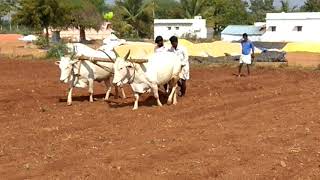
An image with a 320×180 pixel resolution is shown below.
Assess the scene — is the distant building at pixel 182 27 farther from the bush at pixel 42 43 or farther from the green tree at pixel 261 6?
the green tree at pixel 261 6

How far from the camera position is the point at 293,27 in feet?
176

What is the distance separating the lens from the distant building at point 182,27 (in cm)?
6303

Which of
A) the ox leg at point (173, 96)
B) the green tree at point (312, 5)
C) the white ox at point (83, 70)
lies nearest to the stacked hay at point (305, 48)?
the ox leg at point (173, 96)

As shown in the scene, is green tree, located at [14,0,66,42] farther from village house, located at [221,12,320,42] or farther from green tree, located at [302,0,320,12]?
green tree, located at [302,0,320,12]

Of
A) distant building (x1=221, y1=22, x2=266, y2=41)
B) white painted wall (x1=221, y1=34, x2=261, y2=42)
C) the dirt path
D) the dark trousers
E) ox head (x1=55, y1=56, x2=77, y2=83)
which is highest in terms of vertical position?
ox head (x1=55, y1=56, x2=77, y2=83)

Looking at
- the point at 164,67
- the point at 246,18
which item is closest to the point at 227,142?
the point at 164,67

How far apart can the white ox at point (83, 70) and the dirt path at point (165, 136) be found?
1.83 feet

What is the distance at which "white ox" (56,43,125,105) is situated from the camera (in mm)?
13789

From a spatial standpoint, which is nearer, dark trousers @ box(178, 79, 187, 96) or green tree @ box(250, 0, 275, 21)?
dark trousers @ box(178, 79, 187, 96)

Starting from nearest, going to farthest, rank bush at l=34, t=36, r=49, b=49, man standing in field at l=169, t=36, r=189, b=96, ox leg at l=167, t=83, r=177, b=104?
ox leg at l=167, t=83, r=177, b=104 → man standing in field at l=169, t=36, r=189, b=96 → bush at l=34, t=36, r=49, b=49

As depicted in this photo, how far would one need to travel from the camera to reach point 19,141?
9.69 m

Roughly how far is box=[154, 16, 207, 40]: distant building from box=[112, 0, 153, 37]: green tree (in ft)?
4.72

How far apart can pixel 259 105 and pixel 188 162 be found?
5791 millimetres

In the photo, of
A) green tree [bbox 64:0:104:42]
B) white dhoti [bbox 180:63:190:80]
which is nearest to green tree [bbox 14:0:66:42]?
green tree [bbox 64:0:104:42]
